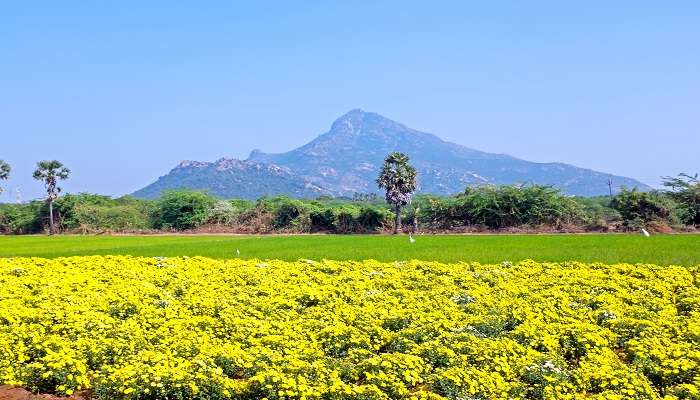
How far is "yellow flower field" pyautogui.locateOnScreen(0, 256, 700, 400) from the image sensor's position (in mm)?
8656

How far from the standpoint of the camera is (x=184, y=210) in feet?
250

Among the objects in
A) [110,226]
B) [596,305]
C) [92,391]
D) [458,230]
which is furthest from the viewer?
[110,226]

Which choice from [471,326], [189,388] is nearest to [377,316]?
[471,326]

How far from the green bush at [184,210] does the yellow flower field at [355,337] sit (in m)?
57.7

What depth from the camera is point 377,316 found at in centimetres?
1270

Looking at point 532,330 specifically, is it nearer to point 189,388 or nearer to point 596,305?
point 596,305

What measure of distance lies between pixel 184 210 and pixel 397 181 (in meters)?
28.3

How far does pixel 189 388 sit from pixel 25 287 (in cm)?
1050

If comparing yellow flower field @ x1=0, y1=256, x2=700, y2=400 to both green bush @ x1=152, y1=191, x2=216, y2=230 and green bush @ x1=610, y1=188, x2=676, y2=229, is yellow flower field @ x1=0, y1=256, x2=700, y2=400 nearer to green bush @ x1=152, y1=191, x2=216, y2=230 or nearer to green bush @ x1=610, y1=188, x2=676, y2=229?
green bush @ x1=610, y1=188, x2=676, y2=229

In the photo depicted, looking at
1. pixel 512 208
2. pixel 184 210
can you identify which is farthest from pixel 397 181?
pixel 184 210

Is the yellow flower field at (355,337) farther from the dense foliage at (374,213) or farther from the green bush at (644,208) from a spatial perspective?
the dense foliage at (374,213)

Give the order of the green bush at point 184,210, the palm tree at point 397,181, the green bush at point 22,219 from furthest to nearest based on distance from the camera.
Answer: the green bush at point 22,219 → the green bush at point 184,210 → the palm tree at point 397,181

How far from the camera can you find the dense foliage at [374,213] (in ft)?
186

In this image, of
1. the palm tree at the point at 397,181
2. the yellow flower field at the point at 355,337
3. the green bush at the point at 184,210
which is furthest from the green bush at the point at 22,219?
the yellow flower field at the point at 355,337
